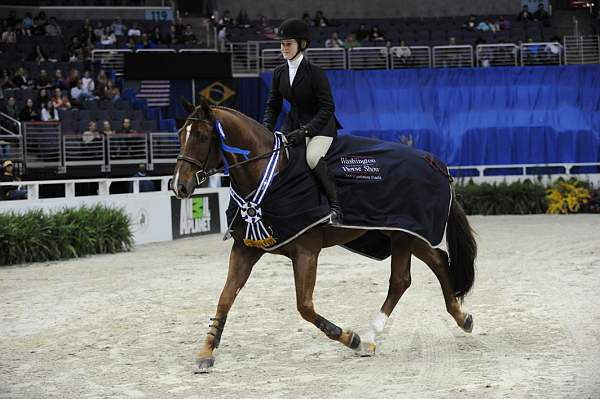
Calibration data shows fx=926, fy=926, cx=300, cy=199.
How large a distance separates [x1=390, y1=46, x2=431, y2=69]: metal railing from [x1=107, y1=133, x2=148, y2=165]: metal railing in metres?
9.99

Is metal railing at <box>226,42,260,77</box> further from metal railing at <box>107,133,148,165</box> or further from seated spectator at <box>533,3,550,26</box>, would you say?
seated spectator at <box>533,3,550,26</box>

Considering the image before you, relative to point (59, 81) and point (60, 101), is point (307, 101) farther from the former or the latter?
point (59, 81)

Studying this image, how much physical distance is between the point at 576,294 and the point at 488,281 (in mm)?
1559

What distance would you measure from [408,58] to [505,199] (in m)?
7.18

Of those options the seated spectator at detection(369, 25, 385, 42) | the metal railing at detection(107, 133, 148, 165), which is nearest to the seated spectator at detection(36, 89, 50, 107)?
the metal railing at detection(107, 133, 148, 165)

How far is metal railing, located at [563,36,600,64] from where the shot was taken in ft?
99.9

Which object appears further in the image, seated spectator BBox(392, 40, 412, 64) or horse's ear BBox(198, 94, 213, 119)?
seated spectator BBox(392, 40, 412, 64)

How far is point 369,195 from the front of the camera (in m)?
7.77

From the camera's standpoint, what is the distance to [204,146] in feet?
23.3

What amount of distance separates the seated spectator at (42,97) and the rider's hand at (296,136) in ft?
54.7

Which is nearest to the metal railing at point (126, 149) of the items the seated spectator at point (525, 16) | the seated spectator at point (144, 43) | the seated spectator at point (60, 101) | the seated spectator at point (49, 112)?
the seated spectator at point (49, 112)

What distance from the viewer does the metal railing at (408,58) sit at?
2966cm

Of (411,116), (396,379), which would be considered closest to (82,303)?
(396,379)

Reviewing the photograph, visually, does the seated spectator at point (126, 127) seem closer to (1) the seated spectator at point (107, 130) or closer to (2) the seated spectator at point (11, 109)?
(1) the seated spectator at point (107, 130)
